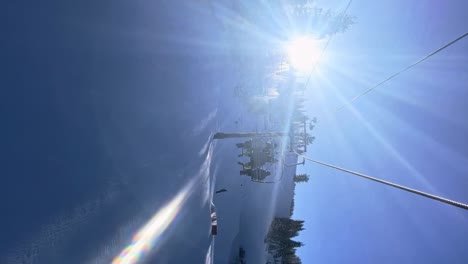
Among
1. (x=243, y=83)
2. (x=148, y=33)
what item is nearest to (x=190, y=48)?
(x=148, y=33)

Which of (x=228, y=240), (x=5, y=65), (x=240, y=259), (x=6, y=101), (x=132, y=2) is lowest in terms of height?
(x=240, y=259)

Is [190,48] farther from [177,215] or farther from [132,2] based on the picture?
[177,215]

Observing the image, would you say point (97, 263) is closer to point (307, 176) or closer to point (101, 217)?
point (101, 217)

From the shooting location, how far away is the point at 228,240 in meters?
10.6

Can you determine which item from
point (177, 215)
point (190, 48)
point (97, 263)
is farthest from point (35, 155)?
point (190, 48)

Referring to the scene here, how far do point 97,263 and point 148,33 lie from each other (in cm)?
279

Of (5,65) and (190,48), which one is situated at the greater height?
(190,48)

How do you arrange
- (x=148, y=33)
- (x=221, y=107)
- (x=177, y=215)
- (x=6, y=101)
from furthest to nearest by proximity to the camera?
(x=221, y=107) → (x=177, y=215) → (x=148, y=33) → (x=6, y=101)

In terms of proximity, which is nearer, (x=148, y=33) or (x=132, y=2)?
(x=132, y=2)

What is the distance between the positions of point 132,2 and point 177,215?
331 cm

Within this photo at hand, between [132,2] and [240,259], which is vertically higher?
[132,2]

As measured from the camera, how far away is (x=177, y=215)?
15.6ft

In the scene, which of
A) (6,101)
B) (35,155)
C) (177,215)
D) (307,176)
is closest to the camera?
(6,101)

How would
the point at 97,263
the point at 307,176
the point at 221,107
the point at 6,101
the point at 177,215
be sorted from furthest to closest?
the point at 307,176 < the point at 221,107 < the point at 177,215 < the point at 97,263 < the point at 6,101
